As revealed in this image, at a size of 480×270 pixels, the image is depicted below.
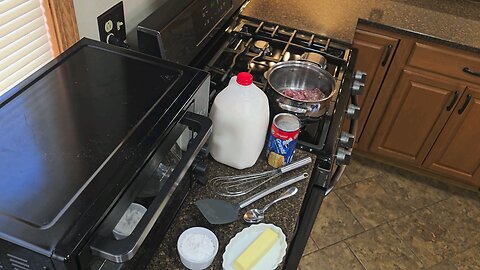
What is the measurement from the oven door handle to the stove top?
0.36m

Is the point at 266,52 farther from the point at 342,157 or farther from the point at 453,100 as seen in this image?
the point at 453,100

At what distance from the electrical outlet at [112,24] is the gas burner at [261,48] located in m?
0.48

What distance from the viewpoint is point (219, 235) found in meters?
0.86

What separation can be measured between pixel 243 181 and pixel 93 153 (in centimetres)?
43

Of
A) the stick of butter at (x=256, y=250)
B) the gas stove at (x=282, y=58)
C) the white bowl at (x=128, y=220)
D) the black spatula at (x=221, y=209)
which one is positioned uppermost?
the white bowl at (x=128, y=220)

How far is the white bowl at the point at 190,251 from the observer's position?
31.0 inches

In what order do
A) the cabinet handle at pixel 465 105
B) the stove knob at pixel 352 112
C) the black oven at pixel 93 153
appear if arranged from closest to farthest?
the black oven at pixel 93 153 → the stove knob at pixel 352 112 → the cabinet handle at pixel 465 105

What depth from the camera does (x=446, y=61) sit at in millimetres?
1804

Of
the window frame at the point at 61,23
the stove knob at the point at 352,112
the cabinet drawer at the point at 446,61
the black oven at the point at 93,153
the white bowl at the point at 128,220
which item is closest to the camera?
the black oven at the point at 93,153

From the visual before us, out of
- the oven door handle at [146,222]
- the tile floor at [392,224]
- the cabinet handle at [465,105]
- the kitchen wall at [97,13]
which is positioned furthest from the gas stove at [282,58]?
the tile floor at [392,224]

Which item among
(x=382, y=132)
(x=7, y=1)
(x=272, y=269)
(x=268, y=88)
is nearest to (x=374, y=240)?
(x=382, y=132)

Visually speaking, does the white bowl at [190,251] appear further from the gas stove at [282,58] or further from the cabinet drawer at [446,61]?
the cabinet drawer at [446,61]

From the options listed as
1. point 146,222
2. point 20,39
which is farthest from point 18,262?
point 20,39

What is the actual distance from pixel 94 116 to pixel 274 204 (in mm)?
450
